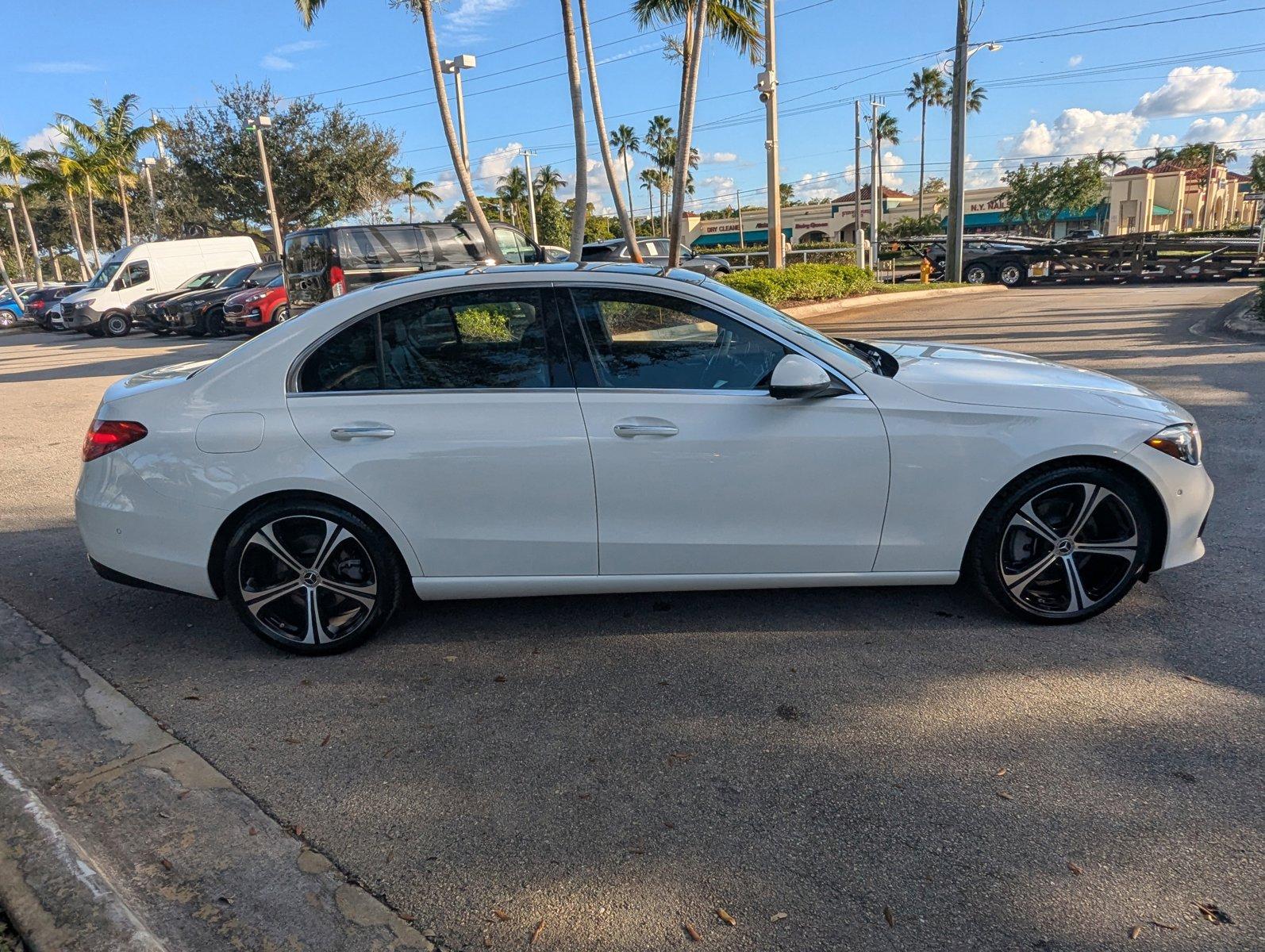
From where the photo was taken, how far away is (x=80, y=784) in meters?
2.89

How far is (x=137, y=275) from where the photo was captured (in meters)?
24.3

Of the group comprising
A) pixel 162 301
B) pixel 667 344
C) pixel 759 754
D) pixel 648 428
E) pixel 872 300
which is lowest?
pixel 759 754

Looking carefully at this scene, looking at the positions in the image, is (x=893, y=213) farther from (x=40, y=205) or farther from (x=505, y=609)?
(x=505, y=609)

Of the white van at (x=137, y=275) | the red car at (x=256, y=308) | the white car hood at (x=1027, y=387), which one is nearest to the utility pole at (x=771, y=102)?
the red car at (x=256, y=308)

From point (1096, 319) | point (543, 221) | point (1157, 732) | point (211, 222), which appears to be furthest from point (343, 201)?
point (543, 221)

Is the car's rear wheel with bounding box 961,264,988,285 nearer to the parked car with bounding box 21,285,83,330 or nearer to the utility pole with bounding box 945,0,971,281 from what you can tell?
the utility pole with bounding box 945,0,971,281

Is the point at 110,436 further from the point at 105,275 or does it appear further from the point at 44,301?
the point at 44,301

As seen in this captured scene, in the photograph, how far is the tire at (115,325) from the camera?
23.7 m

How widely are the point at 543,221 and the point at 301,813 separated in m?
73.0

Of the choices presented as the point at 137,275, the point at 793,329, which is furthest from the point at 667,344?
the point at 137,275

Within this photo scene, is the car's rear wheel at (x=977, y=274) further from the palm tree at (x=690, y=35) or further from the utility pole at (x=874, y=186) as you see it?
the palm tree at (x=690, y=35)

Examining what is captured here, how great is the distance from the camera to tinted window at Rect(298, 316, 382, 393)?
3.59 m

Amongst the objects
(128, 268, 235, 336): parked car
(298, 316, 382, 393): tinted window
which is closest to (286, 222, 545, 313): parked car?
(128, 268, 235, 336): parked car

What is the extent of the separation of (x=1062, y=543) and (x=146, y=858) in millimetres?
3455
